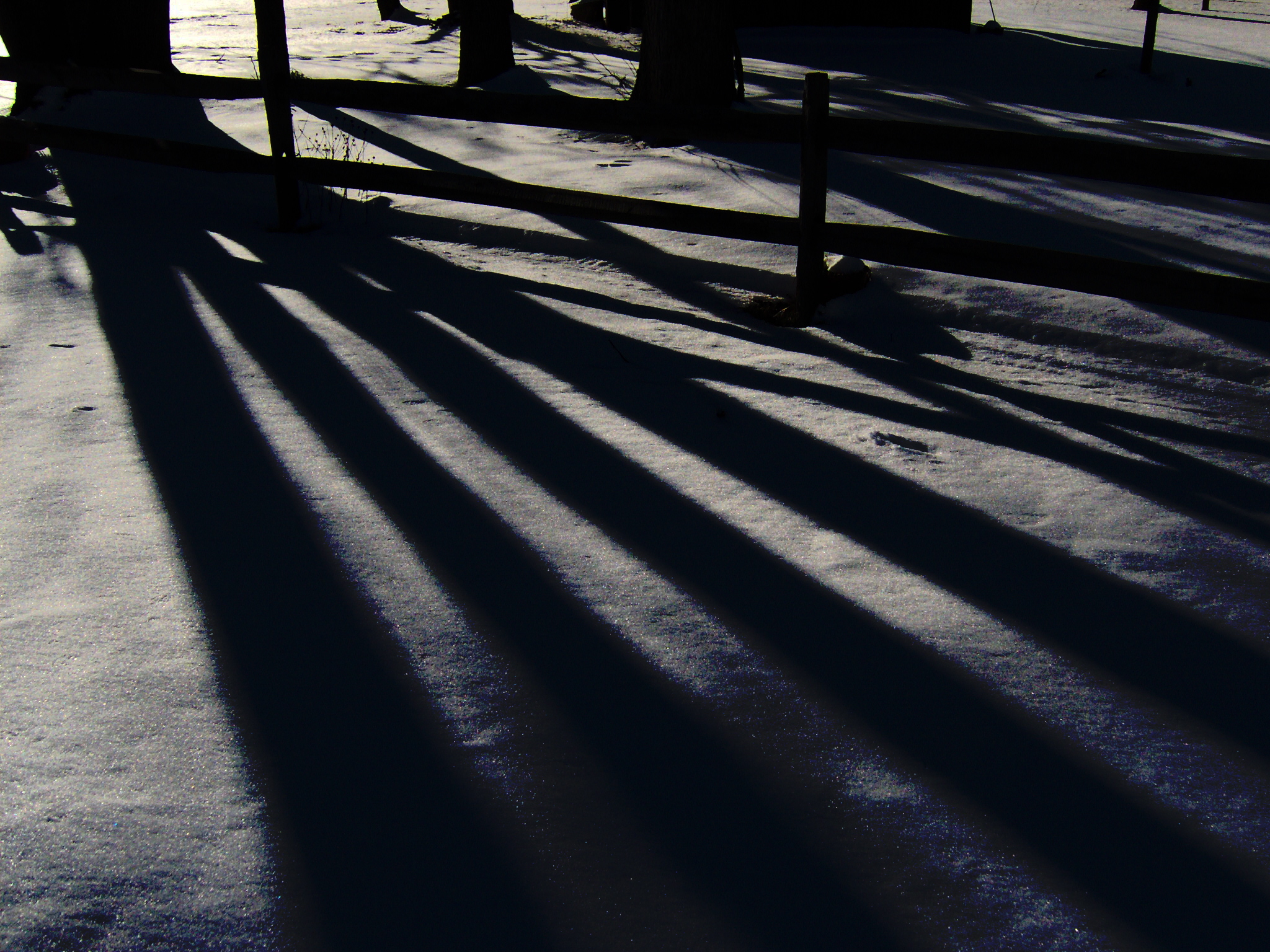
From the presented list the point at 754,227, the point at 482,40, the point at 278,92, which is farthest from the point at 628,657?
the point at 482,40

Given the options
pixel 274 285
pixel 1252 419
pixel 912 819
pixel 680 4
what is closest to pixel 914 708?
pixel 912 819

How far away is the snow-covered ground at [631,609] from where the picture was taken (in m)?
1.62

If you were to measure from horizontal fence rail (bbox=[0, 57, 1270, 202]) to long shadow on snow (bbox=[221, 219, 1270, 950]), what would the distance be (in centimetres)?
130

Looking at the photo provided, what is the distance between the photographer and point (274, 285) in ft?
16.4

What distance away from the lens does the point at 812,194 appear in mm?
4172

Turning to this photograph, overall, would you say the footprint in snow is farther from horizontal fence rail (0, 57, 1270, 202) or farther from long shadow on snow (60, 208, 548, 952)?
long shadow on snow (60, 208, 548, 952)

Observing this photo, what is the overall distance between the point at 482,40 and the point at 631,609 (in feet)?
34.8

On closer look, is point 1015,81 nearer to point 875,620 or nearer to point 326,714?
point 875,620

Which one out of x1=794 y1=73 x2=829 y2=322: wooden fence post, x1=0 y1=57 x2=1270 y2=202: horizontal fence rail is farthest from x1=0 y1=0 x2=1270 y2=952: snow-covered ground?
x1=0 y1=57 x2=1270 y2=202: horizontal fence rail

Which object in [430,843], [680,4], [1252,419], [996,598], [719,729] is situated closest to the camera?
[430,843]

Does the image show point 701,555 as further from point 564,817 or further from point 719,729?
point 564,817

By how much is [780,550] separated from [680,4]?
6.15 meters

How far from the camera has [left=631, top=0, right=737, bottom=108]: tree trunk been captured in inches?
287

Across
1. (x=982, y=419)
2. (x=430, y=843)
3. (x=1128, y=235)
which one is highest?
(x=1128, y=235)
